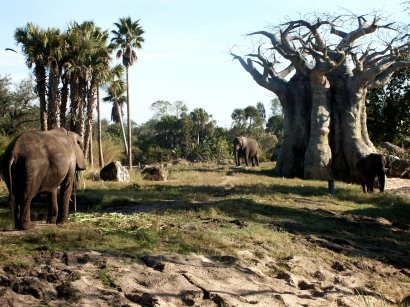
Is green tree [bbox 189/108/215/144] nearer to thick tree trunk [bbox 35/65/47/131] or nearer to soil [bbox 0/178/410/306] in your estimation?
thick tree trunk [bbox 35/65/47/131]

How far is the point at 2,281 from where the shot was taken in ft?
19.4

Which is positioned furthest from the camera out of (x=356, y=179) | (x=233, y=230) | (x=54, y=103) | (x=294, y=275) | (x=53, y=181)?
(x=54, y=103)

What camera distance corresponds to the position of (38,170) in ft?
27.7

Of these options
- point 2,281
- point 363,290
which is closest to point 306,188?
point 363,290

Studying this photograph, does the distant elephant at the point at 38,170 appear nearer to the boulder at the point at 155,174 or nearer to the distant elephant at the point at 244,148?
the boulder at the point at 155,174

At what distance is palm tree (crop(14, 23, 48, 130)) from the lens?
25.0m

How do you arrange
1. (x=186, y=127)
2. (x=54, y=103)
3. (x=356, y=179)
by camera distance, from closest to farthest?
(x=356, y=179) → (x=54, y=103) → (x=186, y=127)

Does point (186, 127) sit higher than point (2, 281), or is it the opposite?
point (186, 127)

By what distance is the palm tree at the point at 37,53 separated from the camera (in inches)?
984

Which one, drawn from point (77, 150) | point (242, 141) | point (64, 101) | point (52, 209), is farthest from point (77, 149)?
point (242, 141)

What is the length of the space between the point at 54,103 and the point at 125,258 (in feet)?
64.3

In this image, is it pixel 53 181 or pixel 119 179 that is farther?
pixel 119 179

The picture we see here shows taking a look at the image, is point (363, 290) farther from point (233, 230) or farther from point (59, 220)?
point (59, 220)

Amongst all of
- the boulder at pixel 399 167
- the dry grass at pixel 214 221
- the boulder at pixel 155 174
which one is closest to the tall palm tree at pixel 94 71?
the boulder at pixel 155 174
